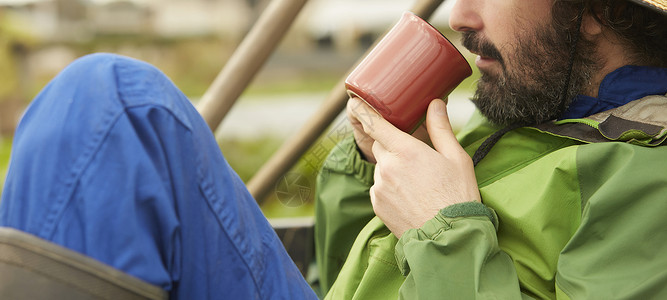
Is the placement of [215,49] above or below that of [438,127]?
below

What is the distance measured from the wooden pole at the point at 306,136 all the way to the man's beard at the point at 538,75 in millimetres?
325

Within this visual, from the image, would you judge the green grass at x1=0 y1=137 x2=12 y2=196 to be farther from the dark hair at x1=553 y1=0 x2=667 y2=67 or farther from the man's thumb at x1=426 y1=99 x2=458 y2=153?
the dark hair at x1=553 y1=0 x2=667 y2=67

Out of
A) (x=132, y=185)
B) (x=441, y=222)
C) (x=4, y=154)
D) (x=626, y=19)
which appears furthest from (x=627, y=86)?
(x=4, y=154)

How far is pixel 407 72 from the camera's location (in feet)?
4.13

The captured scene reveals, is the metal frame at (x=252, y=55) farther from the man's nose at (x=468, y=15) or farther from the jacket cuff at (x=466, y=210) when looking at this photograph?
the jacket cuff at (x=466, y=210)

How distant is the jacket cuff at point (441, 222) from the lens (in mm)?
1129

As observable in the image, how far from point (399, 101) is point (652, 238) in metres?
0.47

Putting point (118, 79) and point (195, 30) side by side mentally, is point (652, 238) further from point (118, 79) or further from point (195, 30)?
point (195, 30)

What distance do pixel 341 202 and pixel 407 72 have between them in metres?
0.40

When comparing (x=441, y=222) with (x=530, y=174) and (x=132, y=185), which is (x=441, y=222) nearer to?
(x=530, y=174)

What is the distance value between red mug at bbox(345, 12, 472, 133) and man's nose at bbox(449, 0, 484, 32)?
0.41ft

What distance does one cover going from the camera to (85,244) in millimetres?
833

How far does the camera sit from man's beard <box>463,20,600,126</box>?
1.35 m

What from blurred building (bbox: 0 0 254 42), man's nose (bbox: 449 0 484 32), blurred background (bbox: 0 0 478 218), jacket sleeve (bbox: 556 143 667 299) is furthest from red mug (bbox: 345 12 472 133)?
blurred building (bbox: 0 0 254 42)
